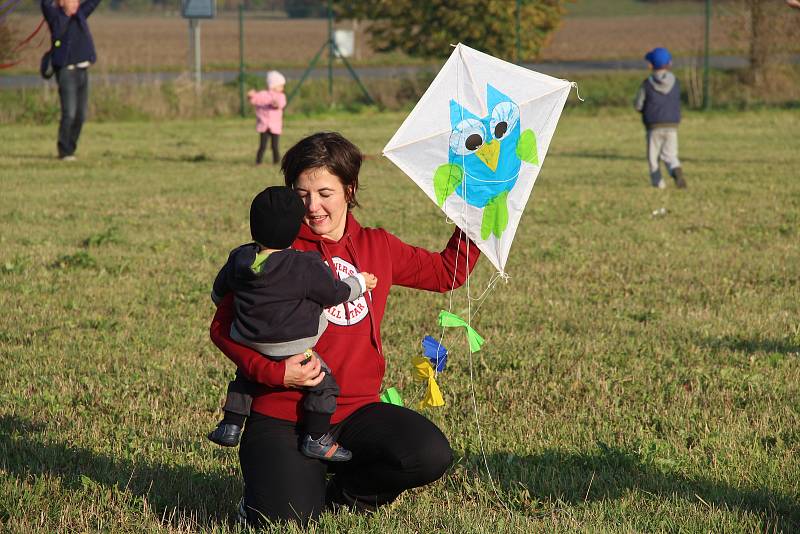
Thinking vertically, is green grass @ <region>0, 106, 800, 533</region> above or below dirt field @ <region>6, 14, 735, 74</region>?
below

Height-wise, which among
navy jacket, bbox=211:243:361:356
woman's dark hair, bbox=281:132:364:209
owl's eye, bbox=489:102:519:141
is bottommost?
navy jacket, bbox=211:243:361:356

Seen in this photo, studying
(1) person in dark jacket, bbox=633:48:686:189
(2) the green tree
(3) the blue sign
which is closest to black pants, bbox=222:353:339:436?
(1) person in dark jacket, bbox=633:48:686:189

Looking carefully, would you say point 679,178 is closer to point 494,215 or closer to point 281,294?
point 494,215

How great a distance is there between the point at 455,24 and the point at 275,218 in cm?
2918

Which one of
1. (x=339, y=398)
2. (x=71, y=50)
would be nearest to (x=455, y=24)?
(x=71, y=50)

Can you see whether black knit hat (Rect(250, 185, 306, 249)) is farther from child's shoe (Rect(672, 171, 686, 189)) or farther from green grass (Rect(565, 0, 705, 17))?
green grass (Rect(565, 0, 705, 17))

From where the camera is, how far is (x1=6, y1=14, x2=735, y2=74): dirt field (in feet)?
110

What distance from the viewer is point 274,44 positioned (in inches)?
1876

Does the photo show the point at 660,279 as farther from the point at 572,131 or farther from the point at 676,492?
the point at 572,131

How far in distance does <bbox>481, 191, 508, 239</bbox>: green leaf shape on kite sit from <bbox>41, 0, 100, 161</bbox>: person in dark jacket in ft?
44.1

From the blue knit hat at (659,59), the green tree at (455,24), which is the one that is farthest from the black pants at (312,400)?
the green tree at (455,24)

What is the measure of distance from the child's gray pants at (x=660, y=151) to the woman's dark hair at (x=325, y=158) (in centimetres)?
1097

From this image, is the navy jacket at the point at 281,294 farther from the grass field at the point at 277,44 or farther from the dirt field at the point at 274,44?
the grass field at the point at 277,44

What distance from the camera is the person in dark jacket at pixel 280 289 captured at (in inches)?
151
